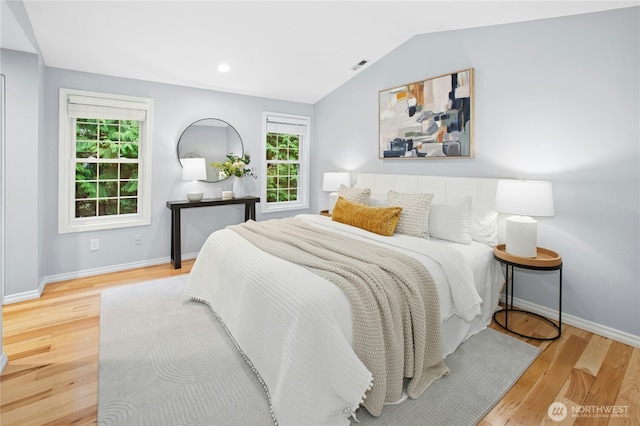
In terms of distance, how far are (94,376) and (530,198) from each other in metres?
3.16

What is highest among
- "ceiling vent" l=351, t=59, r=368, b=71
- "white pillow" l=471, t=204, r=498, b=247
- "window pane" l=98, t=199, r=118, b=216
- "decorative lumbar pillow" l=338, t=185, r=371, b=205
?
"ceiling vent" l=351, t=59, r=368, b=71

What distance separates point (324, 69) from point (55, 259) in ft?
12.5

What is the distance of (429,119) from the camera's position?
3562 millimetres

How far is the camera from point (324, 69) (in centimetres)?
424

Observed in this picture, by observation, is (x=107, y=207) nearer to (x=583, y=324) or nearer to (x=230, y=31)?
(x=230, y=31)

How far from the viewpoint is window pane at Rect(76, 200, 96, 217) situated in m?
3.79

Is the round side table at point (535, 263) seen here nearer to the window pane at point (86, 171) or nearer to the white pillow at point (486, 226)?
the white pillow at point (486, 226)

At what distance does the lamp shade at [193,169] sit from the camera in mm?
4180

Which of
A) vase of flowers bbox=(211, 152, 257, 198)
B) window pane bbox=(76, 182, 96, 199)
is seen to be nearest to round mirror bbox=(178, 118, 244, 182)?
vase of flowers bbox=(211, 152, 257, 198)

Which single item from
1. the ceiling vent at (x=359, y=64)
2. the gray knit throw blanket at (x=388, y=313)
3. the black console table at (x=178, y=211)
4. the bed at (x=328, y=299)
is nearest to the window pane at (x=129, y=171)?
the black console table at (x=178, y=211)

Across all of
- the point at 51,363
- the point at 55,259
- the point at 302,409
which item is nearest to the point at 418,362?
the point at 302,409

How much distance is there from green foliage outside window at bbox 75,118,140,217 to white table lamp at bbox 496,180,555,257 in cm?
403

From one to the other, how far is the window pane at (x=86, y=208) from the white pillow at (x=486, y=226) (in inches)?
165

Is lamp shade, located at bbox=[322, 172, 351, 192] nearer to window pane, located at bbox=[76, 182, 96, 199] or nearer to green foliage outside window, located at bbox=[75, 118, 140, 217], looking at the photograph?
green foliage outside window, located at bbox=[75, 118, 140, 217]
